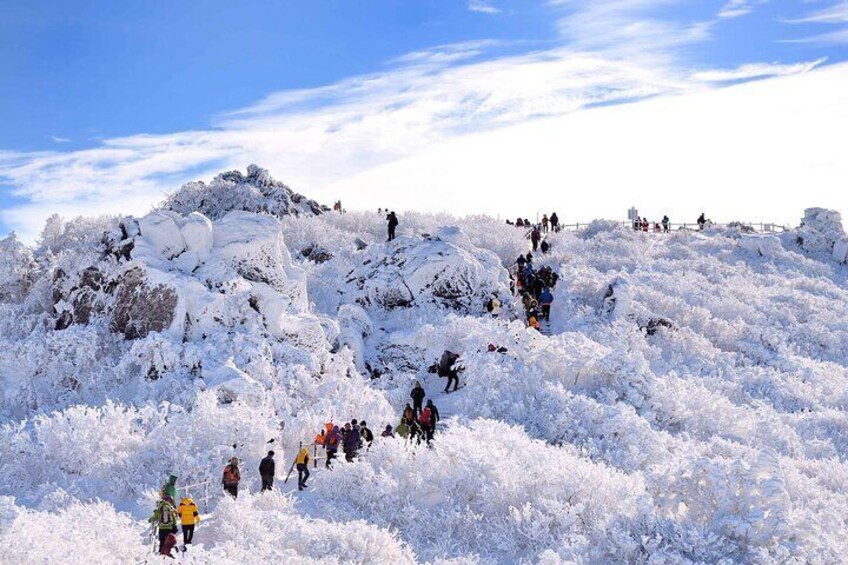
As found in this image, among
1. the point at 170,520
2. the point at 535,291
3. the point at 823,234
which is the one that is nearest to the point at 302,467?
the point at 170,520

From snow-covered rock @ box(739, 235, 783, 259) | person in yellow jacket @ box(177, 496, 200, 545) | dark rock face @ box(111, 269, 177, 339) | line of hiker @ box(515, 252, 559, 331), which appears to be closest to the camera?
person in yellow jacket @ box(177, 496, 200, 545)

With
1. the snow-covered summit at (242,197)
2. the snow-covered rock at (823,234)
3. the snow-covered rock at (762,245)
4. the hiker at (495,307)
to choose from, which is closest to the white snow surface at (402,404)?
the hiker at (495,307)

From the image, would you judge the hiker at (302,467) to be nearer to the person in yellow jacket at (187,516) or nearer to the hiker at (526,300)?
the person in yellow jacket at (187,516)

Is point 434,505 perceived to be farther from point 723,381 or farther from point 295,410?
point 723,381

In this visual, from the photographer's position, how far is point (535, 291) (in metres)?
32.0

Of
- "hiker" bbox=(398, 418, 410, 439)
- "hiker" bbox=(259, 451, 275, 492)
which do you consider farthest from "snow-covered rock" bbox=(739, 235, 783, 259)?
"hiker" bbox=(259, 451, 275, 492)

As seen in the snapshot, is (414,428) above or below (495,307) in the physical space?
below

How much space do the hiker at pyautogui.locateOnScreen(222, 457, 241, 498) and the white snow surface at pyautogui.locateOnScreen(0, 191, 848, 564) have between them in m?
0.42

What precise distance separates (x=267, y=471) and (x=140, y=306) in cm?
849

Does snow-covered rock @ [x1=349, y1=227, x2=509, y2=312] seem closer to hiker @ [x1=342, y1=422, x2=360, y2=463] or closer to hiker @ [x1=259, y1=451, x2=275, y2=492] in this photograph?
hiker @ [x1=342, y1=422, x2=360, y2=463]

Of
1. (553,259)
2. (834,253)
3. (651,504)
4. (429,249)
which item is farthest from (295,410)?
(834,253)

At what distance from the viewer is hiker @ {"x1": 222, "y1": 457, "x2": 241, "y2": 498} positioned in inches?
648

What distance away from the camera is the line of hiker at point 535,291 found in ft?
99.2

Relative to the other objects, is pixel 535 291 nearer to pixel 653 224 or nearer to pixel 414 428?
pixel 414 428
